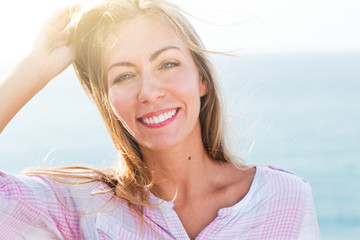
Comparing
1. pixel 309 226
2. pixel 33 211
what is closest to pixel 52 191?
pixel 33 211

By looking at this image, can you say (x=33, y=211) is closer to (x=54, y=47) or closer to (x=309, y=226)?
(x=54, y=47)

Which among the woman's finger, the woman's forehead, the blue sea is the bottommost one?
the blue sea

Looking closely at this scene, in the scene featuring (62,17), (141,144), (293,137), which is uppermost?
(62,17)

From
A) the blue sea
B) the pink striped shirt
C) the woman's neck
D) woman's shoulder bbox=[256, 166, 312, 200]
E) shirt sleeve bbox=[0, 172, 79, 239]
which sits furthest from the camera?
the blue sea

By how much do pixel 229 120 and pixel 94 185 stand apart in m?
0.78

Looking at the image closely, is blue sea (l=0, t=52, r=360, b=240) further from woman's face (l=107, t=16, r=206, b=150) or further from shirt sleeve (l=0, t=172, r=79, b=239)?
shirt sleeve (l=0, t=172, r=79, b=239)

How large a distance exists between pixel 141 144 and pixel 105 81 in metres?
0.34

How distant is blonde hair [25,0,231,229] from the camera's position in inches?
90.8

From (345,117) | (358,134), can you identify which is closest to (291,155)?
(358,134)

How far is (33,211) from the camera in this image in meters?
2.13

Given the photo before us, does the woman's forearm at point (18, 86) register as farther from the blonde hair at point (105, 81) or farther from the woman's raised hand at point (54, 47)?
the blonde hair at point (105, 81)

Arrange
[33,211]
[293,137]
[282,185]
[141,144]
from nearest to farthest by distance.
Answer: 1. [33,211]
2. [282,185]
3. [141,144]
4. [293,137]

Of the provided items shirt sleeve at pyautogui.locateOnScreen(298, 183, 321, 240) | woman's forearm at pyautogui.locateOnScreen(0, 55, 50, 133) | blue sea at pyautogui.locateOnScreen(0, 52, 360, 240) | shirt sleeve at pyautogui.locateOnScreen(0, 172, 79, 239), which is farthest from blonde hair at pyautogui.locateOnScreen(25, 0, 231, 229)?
blue sea at pyautogui.locateOnScreen(0, 52, 360, 240)

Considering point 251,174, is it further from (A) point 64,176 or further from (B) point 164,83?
(A) point 64,176
